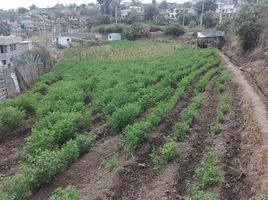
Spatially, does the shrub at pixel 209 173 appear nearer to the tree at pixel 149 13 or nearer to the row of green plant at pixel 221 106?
the row of green plant at pixel 221 106

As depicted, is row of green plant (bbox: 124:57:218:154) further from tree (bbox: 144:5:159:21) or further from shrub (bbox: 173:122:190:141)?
tree (bbox: 144:5:159:21)

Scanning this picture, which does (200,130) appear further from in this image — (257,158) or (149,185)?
(149,185)

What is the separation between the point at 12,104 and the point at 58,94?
249cm

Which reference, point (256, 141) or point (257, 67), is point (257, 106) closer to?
point (256, 141)

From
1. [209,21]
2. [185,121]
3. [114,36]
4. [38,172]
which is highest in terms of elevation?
[38,172]

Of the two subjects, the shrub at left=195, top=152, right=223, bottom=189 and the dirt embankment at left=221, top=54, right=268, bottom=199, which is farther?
the dirt embankment at left=221, top=54, right=268, bottom=199

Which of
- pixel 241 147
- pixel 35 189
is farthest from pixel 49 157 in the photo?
pixel 241 147

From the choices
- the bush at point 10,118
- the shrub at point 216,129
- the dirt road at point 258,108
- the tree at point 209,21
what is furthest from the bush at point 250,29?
the tree at point 209,21

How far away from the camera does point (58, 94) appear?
60.6 ft

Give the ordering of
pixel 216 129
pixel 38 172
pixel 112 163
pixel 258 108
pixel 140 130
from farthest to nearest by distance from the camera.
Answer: pixel 258 108 < pixel 216 129 < pixel 140 130 < pixel 112 163 < pixel 38 172

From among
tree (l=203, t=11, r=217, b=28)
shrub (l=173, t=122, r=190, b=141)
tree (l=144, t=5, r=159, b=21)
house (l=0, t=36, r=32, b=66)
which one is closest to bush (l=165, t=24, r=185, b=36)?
tree (l=203, t=11, r=217, b=28)

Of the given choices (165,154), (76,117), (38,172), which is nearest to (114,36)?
(76,117)

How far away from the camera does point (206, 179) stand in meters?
9.18

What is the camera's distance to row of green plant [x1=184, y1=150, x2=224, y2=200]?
838 centimetres
